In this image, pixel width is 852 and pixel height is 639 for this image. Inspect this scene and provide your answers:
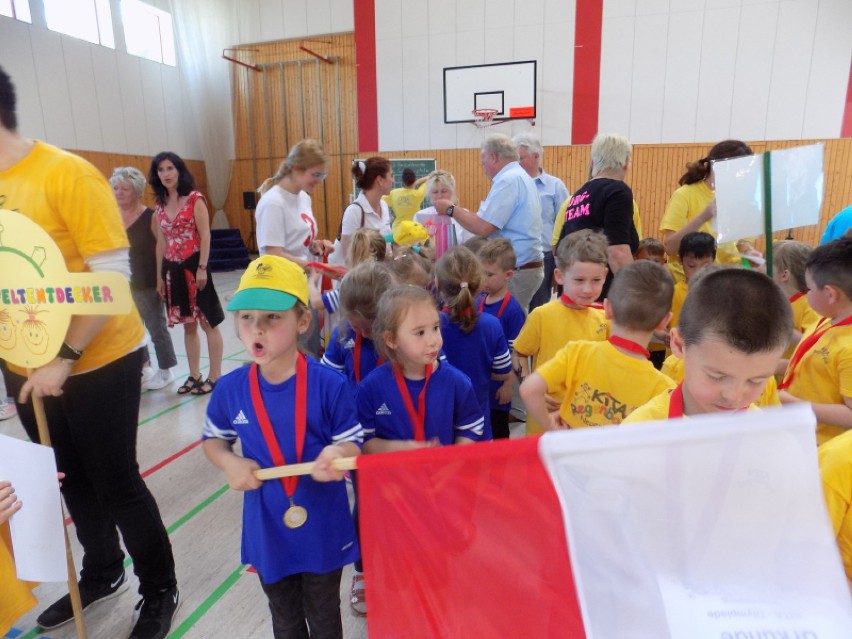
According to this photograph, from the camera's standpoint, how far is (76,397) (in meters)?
1.74

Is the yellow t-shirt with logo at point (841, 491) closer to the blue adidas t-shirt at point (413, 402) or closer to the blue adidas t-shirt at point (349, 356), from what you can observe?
the blue adidas t-shirt at point (413, 402)

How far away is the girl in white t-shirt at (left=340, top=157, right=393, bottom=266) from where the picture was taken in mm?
4094

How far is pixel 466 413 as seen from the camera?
1927mm

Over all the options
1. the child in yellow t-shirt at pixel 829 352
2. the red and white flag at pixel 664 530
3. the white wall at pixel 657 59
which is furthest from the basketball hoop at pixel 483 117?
the red and white flag at pixel 664 530

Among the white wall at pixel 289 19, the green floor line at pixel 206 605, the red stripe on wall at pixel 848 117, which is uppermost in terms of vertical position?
the white wall at pixel 289 19

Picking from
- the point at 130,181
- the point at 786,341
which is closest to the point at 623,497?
the point at 786,341

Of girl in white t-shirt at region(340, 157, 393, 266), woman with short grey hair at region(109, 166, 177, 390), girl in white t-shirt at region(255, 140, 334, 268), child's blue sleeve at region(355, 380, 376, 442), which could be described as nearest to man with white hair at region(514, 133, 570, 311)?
girl in white t-shirt at region(340, 157, 393, 266)

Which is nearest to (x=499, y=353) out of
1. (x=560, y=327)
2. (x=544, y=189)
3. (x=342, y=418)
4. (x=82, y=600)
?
(x=560, y=327)

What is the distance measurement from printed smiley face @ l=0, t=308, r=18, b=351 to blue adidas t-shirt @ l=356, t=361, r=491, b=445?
1.05 m

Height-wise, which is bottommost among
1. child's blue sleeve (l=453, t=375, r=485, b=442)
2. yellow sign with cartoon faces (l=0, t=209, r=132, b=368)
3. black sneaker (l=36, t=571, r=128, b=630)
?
black sneaker (l=36, t=571, r=128, b=630)

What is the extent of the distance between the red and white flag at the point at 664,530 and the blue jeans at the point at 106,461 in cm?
127

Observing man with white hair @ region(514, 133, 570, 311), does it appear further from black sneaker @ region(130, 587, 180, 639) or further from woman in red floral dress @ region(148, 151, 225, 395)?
black sneaker @ region(130, 587, 180, 639)

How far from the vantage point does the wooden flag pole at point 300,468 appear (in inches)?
46.5

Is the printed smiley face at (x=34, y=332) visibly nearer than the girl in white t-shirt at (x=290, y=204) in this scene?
Yes
